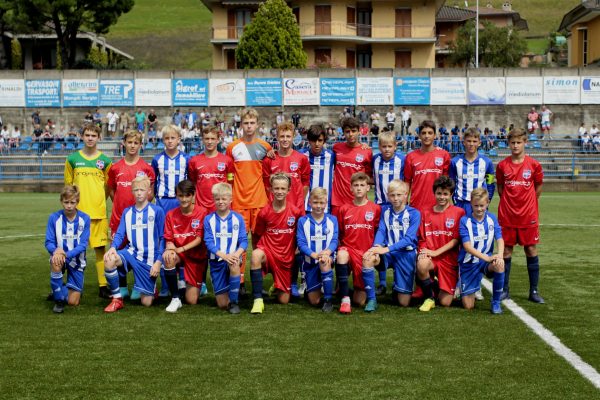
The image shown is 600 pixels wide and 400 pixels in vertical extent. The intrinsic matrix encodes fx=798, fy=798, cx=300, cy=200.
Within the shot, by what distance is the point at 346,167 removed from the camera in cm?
855

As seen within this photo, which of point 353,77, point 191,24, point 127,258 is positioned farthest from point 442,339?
point 191,24

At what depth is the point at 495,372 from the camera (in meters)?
5.30

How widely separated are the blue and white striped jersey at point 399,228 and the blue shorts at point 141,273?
85.4 inches

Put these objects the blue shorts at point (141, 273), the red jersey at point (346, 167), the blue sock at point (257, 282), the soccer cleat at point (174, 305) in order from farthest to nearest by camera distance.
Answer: the red jersey at point (346, 167)
the blue shorts at point (141, 273)
the blue sock at point (257, 282)
the soccer cleat at point (174, 305)

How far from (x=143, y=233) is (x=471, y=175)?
333 centimetres

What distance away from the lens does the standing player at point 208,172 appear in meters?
8.26

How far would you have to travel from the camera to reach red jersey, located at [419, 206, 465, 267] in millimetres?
7547

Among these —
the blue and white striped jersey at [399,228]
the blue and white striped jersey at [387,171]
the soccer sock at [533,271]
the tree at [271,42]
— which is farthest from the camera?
the tree at [271,42]

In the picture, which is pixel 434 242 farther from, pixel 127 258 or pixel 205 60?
pixel 205 60

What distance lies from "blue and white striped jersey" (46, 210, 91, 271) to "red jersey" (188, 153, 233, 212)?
49.5 inches

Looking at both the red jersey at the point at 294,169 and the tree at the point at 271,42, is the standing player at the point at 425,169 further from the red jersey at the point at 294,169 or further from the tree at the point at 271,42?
the tree at the point at 271,42

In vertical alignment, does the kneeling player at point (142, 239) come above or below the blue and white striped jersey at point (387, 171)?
below

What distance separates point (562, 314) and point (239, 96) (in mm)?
28149

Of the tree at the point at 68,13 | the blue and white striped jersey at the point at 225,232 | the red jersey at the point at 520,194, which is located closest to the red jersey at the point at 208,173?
the blue and white striped jersey at the point at 225,232
